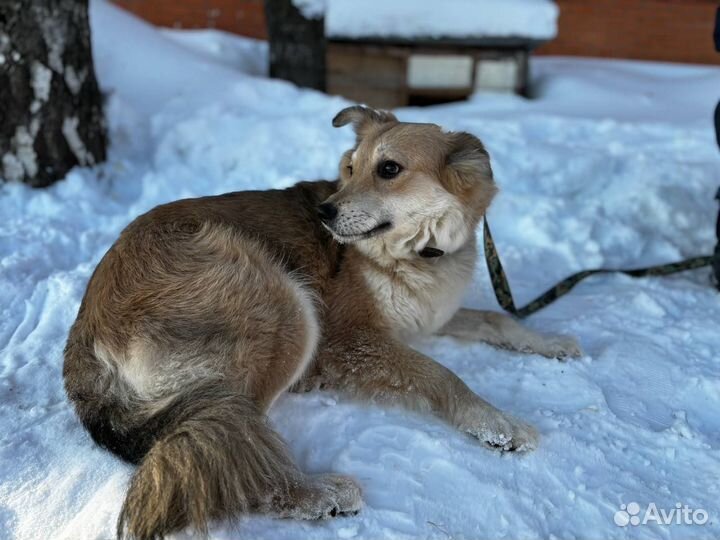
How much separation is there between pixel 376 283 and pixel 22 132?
2.65m

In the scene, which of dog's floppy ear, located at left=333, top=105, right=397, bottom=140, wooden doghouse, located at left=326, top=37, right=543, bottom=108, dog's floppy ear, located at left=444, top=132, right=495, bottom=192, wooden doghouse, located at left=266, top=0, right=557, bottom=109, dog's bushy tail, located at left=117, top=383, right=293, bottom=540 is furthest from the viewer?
wooden doghouse, located at left=326, top=37, right=543, bottom=108

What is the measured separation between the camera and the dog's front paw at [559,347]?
297 centimetres

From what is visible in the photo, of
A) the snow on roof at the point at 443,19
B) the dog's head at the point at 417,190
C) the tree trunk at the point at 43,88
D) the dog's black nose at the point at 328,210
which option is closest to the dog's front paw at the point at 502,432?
the dog's head at the point at 417,190

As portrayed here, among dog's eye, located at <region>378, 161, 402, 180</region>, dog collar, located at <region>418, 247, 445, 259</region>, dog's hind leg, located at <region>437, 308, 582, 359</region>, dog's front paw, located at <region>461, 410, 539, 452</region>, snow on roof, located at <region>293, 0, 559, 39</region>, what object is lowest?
dog's hind leg, located at <region>437, 308, 582, 359</region>

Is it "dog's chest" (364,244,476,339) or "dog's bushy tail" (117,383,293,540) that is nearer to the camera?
"dog's bushy tail" (117,383,293,540)

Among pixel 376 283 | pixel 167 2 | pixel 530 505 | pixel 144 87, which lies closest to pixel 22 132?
pixel 144 87

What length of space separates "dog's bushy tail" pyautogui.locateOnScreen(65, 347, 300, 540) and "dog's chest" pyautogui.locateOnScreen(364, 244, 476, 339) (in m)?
0.94

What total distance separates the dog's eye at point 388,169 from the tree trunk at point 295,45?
133 inches

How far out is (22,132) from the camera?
12.9 feet

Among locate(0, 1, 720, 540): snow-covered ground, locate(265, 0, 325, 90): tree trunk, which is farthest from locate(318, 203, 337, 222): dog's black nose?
locate(265, 0, 325, 90): tree trunk

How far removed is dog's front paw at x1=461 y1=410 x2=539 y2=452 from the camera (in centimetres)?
231

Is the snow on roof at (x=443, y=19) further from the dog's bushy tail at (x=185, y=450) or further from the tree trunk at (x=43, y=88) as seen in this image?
the dog's bushy tail at (x=185, y=450)

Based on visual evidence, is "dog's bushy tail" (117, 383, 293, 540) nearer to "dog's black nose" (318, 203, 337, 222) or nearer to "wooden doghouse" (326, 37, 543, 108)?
"dog's black nose" (318, 203, 337, 222)

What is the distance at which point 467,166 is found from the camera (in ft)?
9.21
